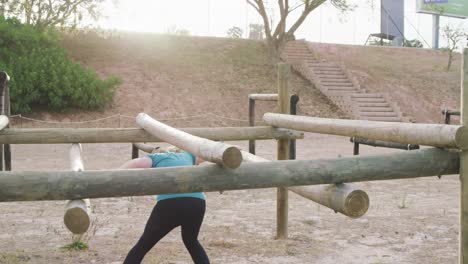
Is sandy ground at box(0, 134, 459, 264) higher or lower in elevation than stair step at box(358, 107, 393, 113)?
lower

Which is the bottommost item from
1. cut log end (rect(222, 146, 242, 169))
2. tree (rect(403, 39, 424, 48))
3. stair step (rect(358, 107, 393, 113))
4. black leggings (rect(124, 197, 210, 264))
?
stair step (rect(358, 107, 393, 113))

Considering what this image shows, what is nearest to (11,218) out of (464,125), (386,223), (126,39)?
(386,223)

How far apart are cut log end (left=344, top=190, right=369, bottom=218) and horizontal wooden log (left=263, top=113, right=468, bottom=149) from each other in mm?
513

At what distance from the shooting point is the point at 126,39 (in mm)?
22875

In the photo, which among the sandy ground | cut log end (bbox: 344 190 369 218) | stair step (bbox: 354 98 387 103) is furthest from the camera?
stair step (bbox: 354 98 387 103)

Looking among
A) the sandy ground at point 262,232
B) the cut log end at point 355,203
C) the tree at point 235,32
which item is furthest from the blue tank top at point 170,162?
the tree at point 235,32

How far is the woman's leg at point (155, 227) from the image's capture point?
3.02 m

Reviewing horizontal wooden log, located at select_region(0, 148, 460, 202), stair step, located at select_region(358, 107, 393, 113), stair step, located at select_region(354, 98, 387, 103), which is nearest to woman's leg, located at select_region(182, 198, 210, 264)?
horizontal wooden log, located at select_region(0, 148, 460, 202)

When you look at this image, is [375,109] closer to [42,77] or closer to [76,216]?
[42,77]

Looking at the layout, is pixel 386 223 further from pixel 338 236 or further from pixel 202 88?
pixel 202 88

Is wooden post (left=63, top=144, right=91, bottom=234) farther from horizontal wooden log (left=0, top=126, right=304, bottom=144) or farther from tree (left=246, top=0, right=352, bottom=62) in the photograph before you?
tree (left=246, top=0, right=352, bottom=62)

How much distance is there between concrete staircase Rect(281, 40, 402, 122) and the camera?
18.4 m

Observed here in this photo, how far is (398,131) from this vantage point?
3.09 meters

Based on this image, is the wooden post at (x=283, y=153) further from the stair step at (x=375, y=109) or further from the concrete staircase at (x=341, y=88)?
the stair step at (x=375, y=109)
